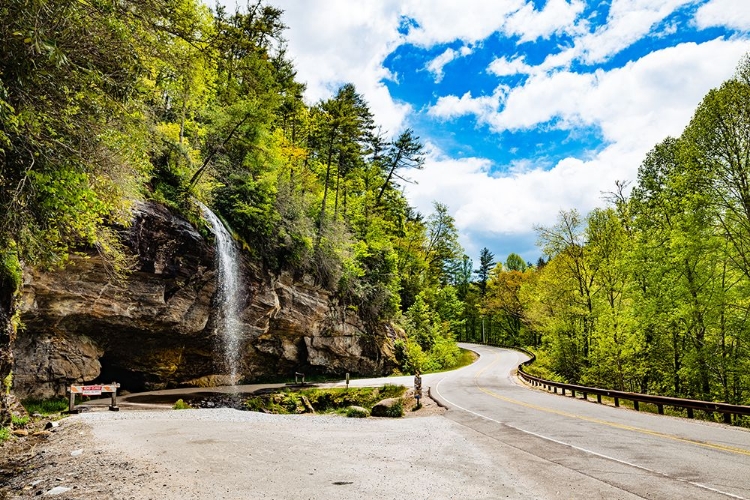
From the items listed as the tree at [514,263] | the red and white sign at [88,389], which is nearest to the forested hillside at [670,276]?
the red and white sign at [88,389]

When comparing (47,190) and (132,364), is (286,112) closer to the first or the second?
(132,364)

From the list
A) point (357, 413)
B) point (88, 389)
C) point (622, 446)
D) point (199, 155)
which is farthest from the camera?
point (199, 155)

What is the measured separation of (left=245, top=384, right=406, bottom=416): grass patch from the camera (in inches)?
783

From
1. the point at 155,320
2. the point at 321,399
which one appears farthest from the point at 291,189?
the point at 321,399

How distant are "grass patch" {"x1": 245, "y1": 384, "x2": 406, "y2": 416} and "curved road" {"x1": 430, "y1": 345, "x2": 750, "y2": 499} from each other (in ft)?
22.3

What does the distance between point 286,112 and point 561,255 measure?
24.2 meters

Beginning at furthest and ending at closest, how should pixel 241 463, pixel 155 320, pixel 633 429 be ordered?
pixel 155 320
pixel 633 429
pixel 241 463

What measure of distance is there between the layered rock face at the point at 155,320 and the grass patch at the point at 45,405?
1.55 feet

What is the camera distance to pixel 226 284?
74.7 feet

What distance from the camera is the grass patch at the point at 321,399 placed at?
19.9m

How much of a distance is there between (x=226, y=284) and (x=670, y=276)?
76.5ft

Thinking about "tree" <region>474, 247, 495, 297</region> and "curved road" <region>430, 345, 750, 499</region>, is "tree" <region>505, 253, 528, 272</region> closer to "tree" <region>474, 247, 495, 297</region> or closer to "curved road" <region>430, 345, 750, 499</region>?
"tree" <region>474, 247, 495, 297</region>

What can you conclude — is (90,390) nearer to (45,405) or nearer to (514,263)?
(45,405)

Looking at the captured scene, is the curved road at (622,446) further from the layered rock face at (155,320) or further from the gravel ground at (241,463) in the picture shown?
the layered rock face at (155,320)
